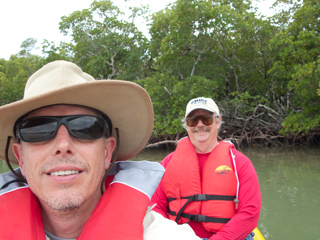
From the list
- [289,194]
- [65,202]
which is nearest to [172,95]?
[289,194]

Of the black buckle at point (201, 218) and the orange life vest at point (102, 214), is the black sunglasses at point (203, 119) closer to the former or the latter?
the black buckle at point (201, 218)

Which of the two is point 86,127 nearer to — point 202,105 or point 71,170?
point 71,170

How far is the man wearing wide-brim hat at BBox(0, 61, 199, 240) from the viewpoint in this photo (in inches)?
40.9

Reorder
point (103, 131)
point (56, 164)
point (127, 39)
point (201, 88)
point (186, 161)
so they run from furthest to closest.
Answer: point (127, 39)
point (201, 88)
point (186, 161)
point (103, 131)
point (56, 164)

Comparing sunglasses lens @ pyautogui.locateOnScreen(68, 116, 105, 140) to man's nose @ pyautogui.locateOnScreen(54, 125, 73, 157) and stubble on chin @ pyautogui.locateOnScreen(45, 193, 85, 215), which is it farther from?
stubble on chin @ pyautogui.locateOnScreen(45, 193, 85, 215)

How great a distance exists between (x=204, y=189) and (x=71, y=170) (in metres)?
1.63

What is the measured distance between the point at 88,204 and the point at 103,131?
0.33 m

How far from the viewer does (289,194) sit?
17.5 ft

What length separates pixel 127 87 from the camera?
111cm

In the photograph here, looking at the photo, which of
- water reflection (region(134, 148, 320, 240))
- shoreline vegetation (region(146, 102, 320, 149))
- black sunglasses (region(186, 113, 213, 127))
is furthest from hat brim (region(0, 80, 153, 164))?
shoreline vegetation (region(146, 102, 320, 149))

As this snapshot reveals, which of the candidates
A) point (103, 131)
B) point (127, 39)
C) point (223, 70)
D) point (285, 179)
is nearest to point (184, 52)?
point (223, 70)

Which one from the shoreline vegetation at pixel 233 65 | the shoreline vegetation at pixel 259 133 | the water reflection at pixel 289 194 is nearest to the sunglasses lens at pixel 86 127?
the water reflection at pixel 289 194

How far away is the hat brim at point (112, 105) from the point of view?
1031mm

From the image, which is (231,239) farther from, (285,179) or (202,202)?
(285,179)
